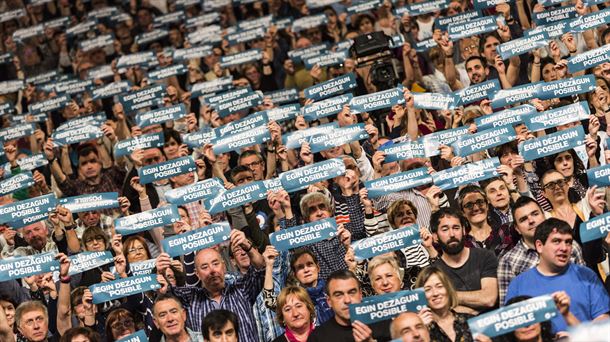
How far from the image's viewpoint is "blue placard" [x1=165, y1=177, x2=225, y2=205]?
11.4m

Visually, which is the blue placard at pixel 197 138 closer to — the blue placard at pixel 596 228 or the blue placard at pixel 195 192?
the blue placard at pixel 195 192

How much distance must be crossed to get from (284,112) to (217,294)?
10.9 feet

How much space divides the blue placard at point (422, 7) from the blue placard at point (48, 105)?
11.3 ft

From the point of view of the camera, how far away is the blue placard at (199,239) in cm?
1053

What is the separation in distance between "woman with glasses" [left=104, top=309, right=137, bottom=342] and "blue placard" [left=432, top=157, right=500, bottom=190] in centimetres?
244

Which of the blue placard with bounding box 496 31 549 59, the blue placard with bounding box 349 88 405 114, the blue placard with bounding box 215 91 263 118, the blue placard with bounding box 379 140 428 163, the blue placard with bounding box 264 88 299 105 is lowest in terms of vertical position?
the blue placard with bounding box 379 140 428 163

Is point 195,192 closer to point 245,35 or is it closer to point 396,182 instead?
point 396,182

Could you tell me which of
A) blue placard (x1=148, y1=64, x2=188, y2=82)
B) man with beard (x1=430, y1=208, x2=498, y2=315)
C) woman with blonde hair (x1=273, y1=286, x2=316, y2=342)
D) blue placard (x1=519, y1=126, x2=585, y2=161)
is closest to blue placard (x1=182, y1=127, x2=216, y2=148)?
blue placard (x1=148, y1=64, x2=188, y2=82)

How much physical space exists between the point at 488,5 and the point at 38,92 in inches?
195

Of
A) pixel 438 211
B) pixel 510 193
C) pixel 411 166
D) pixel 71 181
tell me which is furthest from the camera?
pixel 71 181

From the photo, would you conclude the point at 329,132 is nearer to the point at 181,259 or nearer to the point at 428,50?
the point at 181,259

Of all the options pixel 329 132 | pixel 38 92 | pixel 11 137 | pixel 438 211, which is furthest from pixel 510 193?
pixel 38 92

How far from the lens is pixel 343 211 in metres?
11.2

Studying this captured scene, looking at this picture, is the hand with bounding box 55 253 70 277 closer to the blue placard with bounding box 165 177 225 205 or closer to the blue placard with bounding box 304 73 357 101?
the blue placard with bounding box 165 177 225 205
